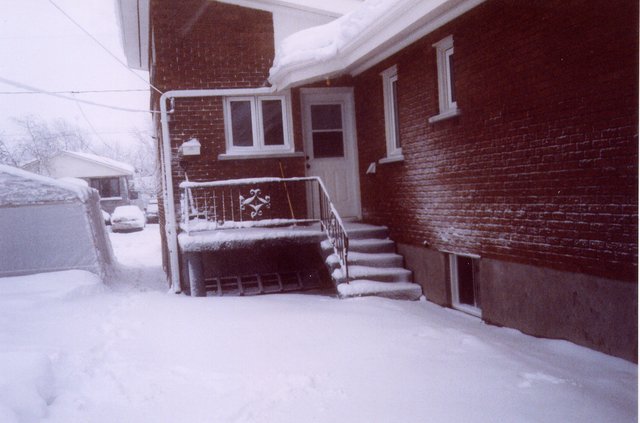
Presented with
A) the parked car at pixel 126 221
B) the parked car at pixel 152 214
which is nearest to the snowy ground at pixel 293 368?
the parked car at pixel 126 221

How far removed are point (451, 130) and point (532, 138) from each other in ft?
4.40

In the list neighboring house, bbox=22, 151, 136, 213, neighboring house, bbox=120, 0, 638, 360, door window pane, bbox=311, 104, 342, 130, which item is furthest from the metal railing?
neighboring house, bbox=22, 151, 136, 213

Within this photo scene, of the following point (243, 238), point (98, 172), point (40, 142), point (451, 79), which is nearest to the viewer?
point (451, 79)

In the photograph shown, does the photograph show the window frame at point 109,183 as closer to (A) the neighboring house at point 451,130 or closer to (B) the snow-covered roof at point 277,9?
(A) the neighboring house at point 451,130

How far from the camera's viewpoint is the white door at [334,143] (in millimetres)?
9078

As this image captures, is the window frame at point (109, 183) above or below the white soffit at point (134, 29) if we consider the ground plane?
below

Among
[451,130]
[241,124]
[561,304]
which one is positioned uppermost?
[241,124]

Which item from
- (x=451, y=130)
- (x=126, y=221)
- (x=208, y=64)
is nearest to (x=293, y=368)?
(x=451, y=130)

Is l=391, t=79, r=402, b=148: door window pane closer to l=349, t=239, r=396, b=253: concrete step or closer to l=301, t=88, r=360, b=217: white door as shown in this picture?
l=301, t=88, r=360, b=217: white door

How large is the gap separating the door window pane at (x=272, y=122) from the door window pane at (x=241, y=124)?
261mm

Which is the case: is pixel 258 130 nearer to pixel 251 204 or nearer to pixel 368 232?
pixel 251 204

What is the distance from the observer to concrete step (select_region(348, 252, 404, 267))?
7.20 m

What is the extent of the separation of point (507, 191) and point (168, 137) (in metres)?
5.53

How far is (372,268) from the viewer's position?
7070mm
